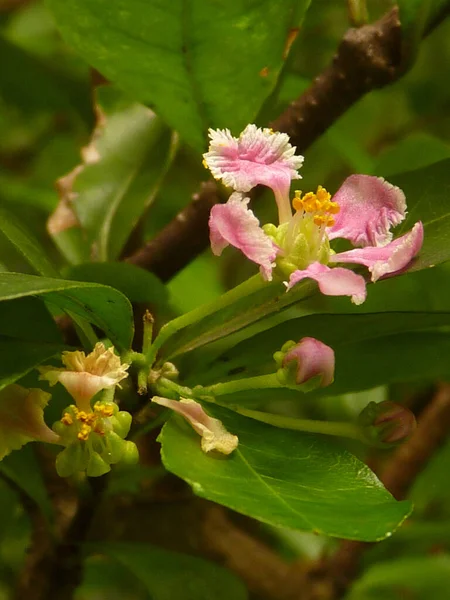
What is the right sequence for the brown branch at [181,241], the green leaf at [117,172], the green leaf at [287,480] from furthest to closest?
the green leaf at [117,172] < the brown branch at [181,241] < the green leaf at [287,480]

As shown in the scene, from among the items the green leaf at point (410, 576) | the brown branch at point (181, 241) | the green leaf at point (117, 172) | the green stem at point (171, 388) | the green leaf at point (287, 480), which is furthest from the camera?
the green leaf at point (410, 576)

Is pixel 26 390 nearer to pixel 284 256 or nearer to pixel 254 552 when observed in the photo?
pixel 284 256

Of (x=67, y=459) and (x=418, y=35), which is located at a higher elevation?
(x=418, y=35)

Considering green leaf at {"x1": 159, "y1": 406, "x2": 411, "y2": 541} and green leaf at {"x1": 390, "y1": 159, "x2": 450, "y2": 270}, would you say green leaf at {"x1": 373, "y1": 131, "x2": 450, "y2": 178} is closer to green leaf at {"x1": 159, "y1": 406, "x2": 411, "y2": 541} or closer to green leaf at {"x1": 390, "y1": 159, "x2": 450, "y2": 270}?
green leaf at {"x1": 390, "y1": 159, "x2": 450, "y2": 270}

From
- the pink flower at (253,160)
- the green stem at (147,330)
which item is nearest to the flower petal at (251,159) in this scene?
the pink flower at (253,160)

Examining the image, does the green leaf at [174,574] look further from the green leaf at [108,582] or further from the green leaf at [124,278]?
the green leaf at [108,582]

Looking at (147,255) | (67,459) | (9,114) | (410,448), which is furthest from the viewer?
(9,114)

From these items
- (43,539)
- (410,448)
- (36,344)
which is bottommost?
(410,448)

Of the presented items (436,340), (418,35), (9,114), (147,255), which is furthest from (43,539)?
(9,114)
